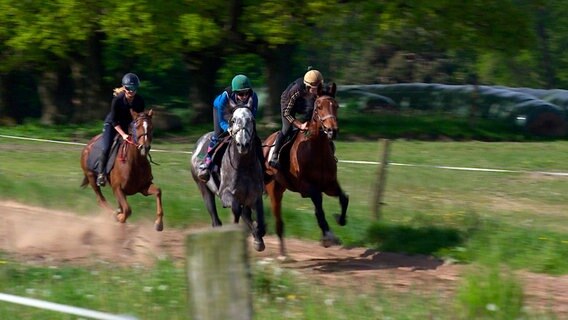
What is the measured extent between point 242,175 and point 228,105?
976 millimetres

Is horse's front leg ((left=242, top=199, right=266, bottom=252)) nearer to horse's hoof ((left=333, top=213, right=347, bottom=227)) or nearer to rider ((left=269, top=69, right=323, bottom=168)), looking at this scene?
rider ((left=269, top=69, right=323, bottom=168))

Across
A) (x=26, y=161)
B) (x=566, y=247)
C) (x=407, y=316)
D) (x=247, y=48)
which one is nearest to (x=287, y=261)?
(x=566, y=247)

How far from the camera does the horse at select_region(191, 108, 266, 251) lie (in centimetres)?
1239

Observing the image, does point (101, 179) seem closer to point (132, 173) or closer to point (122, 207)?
point (122, 207)

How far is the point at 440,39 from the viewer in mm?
32906

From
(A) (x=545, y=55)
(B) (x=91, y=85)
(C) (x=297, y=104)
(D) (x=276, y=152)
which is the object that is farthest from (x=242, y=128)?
(A) (x=545, y=55)

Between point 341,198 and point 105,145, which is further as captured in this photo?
point 105,145

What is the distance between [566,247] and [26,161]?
1582 centimetres

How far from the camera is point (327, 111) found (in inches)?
510

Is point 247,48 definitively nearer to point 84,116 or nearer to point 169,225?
point 84,116

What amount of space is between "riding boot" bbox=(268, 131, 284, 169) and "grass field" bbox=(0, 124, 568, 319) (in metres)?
1.40

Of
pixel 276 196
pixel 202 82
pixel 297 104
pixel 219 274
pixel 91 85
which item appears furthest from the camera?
pixel 202 82

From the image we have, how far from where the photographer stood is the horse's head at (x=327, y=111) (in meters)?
12.8

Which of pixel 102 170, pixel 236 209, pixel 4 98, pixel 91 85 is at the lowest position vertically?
pixel 4 98
